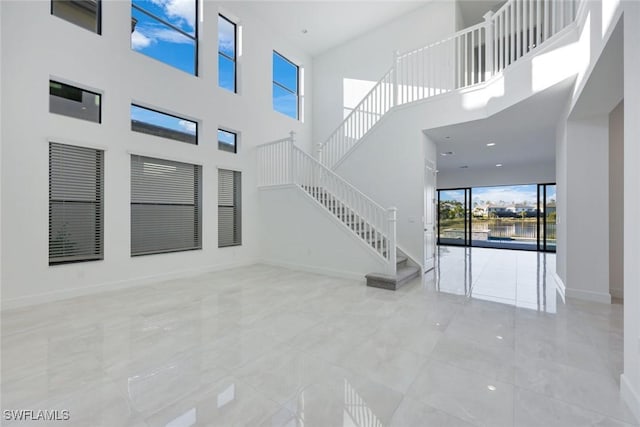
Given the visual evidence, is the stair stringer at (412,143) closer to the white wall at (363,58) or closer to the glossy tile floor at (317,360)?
the glossy tile floor at (317,360)

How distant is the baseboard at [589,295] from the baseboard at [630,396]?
103 inches

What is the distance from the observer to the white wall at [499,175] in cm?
870

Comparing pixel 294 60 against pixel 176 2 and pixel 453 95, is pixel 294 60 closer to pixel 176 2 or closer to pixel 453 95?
pixel 176 2

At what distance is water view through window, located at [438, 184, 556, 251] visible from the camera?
8977 millimetres

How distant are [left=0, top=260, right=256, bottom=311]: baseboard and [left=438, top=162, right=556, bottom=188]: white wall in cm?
894

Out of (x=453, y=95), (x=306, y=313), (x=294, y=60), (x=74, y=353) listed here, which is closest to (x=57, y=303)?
(x=74, y=353)

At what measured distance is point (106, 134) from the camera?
4.38 metres

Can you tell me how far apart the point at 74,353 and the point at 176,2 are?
249 inches

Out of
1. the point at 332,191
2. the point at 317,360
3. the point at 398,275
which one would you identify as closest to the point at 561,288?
the point at 398,275

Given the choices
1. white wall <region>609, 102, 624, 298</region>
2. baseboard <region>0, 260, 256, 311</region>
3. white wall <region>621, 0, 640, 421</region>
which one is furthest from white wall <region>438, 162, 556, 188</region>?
baseboard <region>0, 260, 256, 311</region>

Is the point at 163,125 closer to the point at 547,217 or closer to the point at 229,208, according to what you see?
the point at 229,208

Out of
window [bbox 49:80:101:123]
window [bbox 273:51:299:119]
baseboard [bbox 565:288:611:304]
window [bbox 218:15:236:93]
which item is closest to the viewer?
baseboard [bbox 565:288:611:304]

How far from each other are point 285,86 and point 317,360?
7780 millimetres

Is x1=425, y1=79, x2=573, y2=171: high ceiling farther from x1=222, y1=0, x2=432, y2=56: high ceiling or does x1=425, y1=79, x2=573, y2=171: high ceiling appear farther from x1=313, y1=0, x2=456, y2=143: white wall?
x1=222, y1=0, x2=432, y2=56: high ceiling
